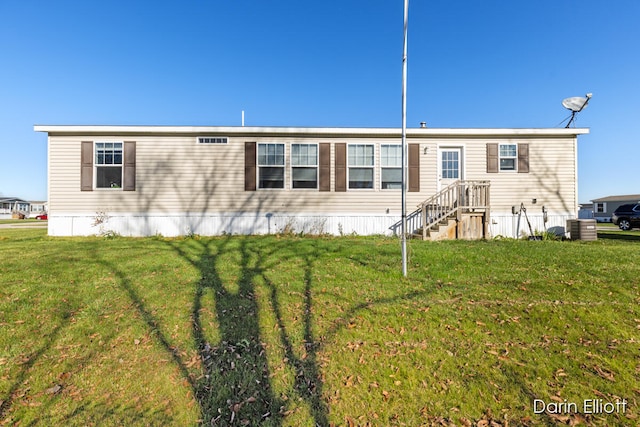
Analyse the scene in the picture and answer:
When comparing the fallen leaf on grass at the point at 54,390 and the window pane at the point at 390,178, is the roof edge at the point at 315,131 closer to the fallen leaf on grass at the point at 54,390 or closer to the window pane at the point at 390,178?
the window pane at the point at 390,178

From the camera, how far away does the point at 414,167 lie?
34.6ft

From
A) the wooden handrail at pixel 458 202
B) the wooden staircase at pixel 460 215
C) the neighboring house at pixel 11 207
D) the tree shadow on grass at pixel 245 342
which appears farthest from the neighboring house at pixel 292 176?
the neighboring house at pixel 11 207

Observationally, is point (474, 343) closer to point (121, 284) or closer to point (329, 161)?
point (121, 284)

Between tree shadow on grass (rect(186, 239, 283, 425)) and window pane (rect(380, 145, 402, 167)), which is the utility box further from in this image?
tree shadow on grass (rect(186, 239, 283, 425))

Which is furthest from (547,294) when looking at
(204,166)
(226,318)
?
(204,166)

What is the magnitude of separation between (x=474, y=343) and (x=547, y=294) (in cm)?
212

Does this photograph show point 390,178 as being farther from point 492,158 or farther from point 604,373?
point 604,373

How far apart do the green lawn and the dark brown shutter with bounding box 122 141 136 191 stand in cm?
485

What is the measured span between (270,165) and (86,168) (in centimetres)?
638

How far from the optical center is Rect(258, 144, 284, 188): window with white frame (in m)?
10.5

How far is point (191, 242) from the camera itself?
8.97 m

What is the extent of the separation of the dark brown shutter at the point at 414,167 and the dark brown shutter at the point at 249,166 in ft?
18.5

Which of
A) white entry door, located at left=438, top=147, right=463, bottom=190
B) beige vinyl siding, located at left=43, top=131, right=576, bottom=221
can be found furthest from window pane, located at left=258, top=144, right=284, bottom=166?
white entry door, located at left=438, top=147, right=463, bottom=190

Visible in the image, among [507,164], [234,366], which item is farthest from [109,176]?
[507,164]
